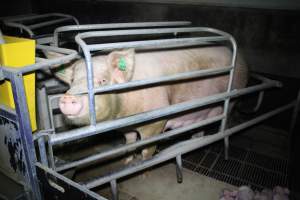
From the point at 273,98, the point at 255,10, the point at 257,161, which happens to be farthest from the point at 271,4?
the point at 257,161

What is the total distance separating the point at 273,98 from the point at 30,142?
385 centimetres

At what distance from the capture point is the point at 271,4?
3.85 metres

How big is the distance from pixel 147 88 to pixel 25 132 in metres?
1.60

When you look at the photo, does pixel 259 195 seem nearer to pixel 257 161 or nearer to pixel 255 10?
pixel 257 161

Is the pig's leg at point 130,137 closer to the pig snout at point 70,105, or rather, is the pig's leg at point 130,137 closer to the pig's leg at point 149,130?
the pig's leg at point 149,130

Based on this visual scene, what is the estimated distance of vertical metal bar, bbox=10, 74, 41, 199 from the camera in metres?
1.59

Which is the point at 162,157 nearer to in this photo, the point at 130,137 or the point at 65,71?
the point at 130,137

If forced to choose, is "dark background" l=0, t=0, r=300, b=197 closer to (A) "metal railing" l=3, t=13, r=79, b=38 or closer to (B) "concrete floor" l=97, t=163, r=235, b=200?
(B) "concrete floor" l=97, t=163, r=235, b=200

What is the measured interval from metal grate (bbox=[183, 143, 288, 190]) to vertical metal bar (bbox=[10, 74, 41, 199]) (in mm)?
2235

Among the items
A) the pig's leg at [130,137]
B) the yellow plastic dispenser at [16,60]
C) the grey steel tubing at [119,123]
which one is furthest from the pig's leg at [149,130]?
the yellow plastic dispenser at [16,60]

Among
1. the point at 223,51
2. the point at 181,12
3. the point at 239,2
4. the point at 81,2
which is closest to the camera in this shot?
the point at 223,51

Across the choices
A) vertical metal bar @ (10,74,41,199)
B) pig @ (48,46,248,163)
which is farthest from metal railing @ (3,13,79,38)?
vertical metal bar @ (10,74,41,199)

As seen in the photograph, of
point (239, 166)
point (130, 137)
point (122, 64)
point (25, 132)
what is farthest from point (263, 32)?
point (25, 132)

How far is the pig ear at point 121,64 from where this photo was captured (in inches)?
90.9
